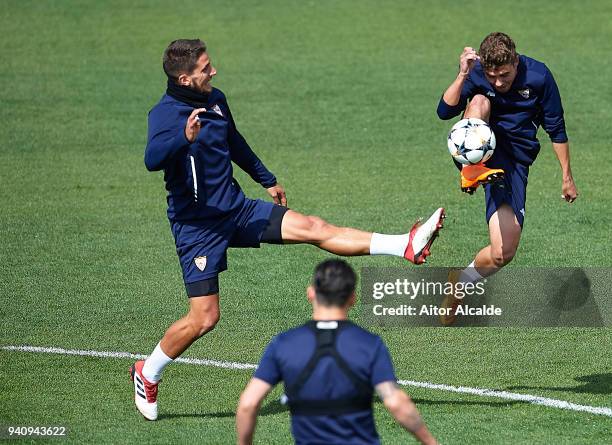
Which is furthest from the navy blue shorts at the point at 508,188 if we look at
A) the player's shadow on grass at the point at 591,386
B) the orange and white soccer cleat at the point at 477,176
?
the player's shadow on grass at the point at 591,386

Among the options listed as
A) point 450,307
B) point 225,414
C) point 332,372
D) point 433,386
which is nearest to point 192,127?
point 225,414

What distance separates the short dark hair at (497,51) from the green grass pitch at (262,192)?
2435 mm

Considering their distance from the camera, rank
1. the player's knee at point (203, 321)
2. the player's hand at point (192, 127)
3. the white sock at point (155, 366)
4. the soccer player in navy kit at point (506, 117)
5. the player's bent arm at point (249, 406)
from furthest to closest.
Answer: the soccer player in navy kit at point (506, 117)
the white sock at point (155, 366)
the player's knee at point (203, 321)
the player's hand at point (192, 127)
the player's bent arm at point (249, 406)

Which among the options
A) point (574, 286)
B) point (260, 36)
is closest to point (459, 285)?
point (574, 286)

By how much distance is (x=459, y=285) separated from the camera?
1084cm

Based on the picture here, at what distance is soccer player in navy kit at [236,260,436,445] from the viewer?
5902mm

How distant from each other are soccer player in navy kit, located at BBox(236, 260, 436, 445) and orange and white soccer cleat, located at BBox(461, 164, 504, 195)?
3636 millimetres

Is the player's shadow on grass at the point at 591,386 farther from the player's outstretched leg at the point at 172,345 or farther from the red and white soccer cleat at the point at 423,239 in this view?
the player's outstretched leg at the point at 172,345

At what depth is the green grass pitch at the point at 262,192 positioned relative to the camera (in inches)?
364

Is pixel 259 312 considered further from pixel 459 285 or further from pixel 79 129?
pixel 79 129

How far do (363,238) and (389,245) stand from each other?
20 centimetres

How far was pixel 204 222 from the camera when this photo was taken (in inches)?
348

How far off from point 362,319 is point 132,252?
316 cm

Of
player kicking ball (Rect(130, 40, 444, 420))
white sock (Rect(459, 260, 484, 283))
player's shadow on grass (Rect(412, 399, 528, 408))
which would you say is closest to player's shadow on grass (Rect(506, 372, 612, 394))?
player's shadow on grass (Rect(412, 399, 528, 408))
